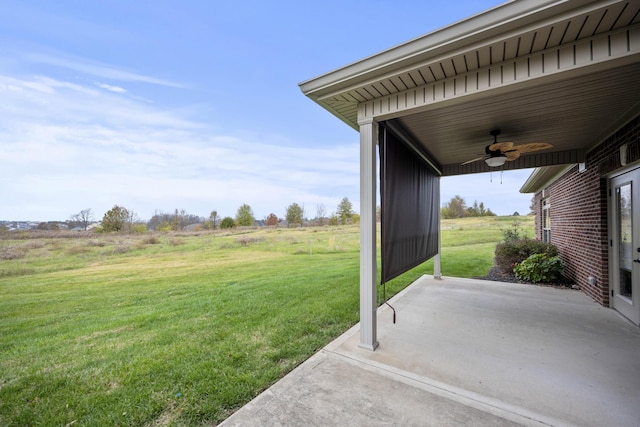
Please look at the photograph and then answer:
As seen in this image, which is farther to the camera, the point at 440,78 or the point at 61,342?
the point at 61,342

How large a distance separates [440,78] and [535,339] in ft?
10.5

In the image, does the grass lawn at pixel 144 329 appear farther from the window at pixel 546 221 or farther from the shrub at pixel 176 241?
the window at pixel 546 221

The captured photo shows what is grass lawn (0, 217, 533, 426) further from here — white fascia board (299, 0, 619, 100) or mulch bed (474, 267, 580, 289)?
white fascia board (299, 0, 619, 100)

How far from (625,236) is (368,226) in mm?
4068

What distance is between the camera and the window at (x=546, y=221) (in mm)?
8298

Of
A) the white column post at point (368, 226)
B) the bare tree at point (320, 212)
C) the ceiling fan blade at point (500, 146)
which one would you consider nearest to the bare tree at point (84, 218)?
the white column post at point (368, 226)

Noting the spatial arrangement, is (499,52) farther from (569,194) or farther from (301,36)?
(301,36)

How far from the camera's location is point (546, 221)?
881cm

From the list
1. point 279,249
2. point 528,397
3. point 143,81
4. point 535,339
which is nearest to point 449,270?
point 535,339

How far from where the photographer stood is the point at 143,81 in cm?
683

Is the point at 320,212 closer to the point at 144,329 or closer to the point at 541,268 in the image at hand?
the point at 541,268

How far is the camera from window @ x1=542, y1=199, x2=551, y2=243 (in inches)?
327

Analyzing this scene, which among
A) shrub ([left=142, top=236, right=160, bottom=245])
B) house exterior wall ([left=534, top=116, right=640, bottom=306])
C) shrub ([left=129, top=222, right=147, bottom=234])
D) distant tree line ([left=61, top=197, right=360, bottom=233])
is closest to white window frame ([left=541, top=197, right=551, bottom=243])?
house exterior wall ([left=534, top=116, right=640, bottom=306])

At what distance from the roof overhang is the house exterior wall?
1.31 ft
